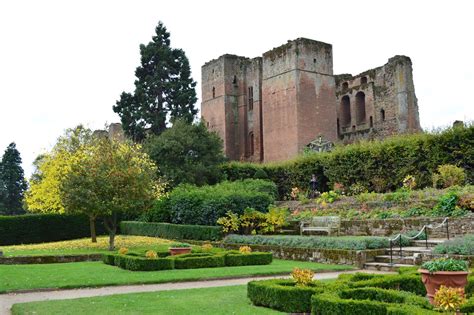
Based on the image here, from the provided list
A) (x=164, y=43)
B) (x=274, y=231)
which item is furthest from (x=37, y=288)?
(x=164, y=43)

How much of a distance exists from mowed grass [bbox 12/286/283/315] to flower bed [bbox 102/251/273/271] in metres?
4.23

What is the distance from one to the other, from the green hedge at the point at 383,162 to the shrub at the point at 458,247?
10757 mm

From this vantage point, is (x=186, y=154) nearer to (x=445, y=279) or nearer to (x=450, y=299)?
(x=445, y=279)

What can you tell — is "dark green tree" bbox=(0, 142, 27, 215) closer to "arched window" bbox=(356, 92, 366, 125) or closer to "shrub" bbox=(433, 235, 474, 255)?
"arched window" bbox=(356, 92, 366, 125)

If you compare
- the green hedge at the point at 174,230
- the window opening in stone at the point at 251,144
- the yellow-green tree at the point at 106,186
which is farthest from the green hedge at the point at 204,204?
the window opening in stone at the point at 251,144

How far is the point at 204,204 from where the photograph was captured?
24062 millimetres

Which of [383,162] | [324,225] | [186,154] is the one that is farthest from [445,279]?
[186,154]

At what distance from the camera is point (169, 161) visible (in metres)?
34.6

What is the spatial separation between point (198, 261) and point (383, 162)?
15.4 metres

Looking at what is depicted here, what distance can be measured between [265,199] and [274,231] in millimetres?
2298

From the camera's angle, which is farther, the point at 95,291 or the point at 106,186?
the point at 106,186

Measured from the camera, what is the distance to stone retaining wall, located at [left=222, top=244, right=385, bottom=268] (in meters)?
14.8

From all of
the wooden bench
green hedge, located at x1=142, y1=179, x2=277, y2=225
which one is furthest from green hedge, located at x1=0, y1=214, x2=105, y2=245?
the wooden bench

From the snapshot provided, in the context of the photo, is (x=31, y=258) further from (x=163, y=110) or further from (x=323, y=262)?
(x=163, y=110)
